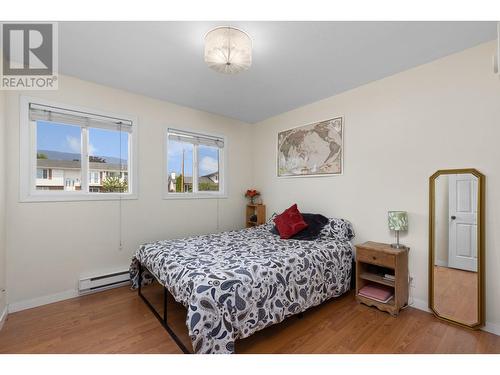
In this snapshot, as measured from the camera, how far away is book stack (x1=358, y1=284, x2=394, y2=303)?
232 cm

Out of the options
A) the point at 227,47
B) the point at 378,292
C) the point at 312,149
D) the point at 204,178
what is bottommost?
the point at 378,292

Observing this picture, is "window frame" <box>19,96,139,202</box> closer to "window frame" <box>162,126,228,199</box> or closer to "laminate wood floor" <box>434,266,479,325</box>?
"window frame" <box>162,126,228,199</box>

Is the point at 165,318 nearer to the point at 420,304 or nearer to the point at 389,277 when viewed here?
the point at 389,277

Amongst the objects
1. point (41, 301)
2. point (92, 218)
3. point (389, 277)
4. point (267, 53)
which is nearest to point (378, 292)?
point (389, 277)

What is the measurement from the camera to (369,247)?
2.41 m

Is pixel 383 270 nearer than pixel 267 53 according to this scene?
No

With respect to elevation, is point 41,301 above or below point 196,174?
below

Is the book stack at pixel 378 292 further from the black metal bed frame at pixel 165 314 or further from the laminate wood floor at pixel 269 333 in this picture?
the black metal bed frame at pixel 165 314

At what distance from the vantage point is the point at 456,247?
6.98 ft

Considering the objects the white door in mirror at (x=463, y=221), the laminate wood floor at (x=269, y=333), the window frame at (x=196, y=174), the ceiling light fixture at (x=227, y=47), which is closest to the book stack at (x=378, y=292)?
the laminate wood floor at (x=269, y=333)

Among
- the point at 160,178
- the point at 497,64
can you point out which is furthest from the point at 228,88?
the point at 497,64

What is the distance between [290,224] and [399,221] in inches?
46.8

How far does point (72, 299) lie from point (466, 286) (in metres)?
3.99

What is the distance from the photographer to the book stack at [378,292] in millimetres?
2316
